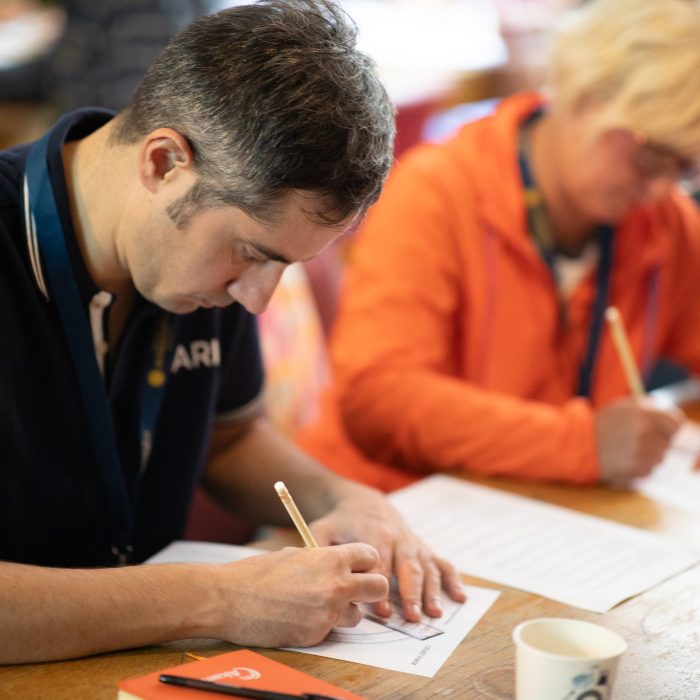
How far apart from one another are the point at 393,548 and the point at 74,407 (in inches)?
16.5

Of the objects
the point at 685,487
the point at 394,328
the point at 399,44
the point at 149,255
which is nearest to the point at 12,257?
the point at 149,255

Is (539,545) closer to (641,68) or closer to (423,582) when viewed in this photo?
(423,582)

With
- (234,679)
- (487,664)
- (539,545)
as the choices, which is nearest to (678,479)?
(539,545)

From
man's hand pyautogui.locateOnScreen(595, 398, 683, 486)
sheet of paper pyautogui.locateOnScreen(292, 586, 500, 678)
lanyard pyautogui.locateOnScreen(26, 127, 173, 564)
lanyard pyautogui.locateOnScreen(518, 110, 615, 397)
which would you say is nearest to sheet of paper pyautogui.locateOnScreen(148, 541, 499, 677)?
sheet of paper pyautogui.locateOnScreen(292, 586, 500, 678)

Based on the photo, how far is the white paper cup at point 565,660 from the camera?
93cm

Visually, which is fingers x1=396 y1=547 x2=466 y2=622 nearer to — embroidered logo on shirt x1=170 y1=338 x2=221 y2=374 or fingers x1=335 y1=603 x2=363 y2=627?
fingers x1=335 y1=603 x2=363 y2=627

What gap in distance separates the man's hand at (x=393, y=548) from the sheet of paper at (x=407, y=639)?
0.05ft

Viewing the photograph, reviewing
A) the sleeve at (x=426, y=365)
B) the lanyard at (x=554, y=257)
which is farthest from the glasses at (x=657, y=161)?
the sleeve at (x=426, y=365)

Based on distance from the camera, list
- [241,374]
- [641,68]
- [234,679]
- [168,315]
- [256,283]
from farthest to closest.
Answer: [641,68], [241,374], [168,315], [256,283], [234,679]

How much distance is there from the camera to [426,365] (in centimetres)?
196

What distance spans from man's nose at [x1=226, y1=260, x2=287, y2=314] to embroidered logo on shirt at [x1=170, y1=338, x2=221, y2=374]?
0.73ft

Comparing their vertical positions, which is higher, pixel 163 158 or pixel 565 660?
pixel 163 158

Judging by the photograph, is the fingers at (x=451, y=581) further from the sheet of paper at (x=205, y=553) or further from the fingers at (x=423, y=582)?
the sheet of paper at (x=205, y=553)

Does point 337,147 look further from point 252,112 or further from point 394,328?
point 394,328
